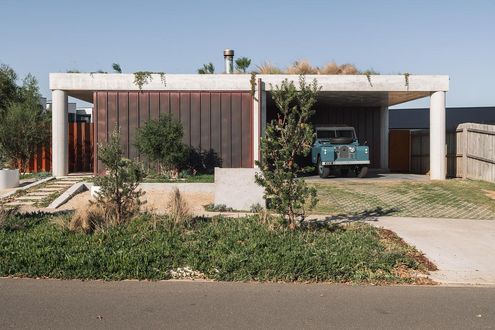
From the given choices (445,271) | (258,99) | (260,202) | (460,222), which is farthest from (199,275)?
(258,99)

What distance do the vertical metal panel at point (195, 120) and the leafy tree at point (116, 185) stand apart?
9.36 metres

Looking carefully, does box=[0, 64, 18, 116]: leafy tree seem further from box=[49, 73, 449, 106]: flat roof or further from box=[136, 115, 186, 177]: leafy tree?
box=[136, 115, 186, 177]: leafy tree

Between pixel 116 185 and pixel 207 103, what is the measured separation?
9818mm

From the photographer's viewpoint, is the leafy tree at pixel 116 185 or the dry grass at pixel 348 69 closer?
the leafy tree at pixel 116 185

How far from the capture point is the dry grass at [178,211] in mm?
9703

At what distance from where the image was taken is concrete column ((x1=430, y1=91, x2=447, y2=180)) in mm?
19703

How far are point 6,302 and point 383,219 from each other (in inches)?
328

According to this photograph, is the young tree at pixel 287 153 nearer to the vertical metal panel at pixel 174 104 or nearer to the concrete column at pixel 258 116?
the concrete column at pixel 258 116

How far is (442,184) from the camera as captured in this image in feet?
58.5

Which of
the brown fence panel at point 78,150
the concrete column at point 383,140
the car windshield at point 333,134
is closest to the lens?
the car windshield at point 333,134

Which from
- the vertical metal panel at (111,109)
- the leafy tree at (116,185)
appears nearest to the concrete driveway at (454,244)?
the leafy tree at (116,185)

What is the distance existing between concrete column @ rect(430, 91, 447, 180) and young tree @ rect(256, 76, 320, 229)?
37.9ft

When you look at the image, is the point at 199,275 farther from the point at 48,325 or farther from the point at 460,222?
the point at 460,222

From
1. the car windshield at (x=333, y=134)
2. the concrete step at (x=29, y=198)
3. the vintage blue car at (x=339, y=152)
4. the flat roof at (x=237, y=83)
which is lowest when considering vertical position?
the concrete step at (x=29, y=198)
